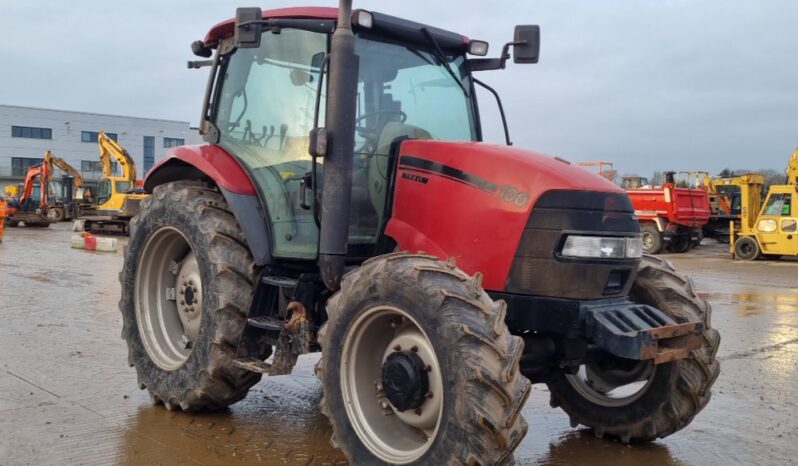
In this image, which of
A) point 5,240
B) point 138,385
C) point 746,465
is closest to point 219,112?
point 138,385

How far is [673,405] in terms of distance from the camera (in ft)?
14.4

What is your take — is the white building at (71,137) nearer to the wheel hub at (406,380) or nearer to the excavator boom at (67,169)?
the excavator boom at (67,169)

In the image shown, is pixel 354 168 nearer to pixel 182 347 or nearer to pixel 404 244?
pixel 404 244

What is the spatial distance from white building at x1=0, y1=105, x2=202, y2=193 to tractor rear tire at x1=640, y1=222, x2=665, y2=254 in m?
47.6

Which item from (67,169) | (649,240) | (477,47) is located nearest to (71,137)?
(67,169)

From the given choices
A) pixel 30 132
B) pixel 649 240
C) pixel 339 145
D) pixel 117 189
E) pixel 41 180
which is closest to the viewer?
pixel 339 145

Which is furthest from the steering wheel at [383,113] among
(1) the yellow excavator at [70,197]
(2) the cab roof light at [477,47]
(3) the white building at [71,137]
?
(3) the white building at [71,137]

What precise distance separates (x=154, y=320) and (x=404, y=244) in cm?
229

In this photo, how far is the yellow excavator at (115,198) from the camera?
27891mm

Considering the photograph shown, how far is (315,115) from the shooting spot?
4566mm

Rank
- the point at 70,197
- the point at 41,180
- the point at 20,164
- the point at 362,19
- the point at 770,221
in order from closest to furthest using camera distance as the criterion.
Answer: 1. the point at 362,19
2. the point at 770,221
3. the point at 41,180
4. the point at 70,197
5. the point at 20,164

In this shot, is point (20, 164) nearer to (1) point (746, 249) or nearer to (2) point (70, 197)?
(2) point (70, 197)

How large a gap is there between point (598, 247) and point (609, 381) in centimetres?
137

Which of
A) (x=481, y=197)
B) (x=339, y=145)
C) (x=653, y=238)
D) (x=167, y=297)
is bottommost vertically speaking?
(x=653, y=238)
